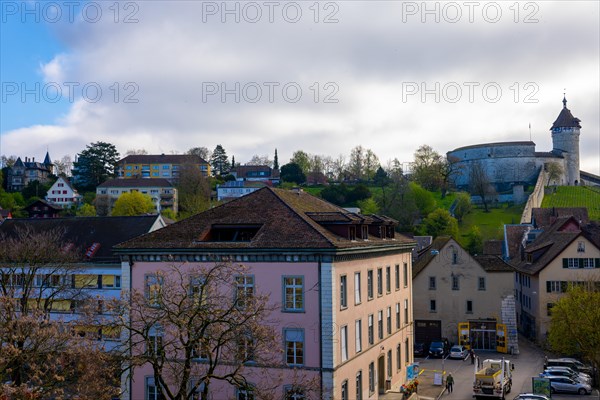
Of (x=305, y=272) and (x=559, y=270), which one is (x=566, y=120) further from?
(x=305, y=272)

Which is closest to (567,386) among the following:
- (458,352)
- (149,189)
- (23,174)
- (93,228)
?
(458,352)

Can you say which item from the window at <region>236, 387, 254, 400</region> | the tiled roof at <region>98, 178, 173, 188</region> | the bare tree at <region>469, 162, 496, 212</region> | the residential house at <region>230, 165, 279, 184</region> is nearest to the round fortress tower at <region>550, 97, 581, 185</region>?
the bare tree at <region>469, 162, 496, 212</region>

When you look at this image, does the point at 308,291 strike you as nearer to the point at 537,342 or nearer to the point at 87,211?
the point at 537,342

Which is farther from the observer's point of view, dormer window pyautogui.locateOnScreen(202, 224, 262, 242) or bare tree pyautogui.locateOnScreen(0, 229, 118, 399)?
dormer window pyautogui.locateOnScreen(202, 224, 262, 242)

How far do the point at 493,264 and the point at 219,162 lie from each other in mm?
129408

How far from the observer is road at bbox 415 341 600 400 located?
38500 millimetres

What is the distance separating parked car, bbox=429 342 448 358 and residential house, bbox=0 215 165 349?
25.3m

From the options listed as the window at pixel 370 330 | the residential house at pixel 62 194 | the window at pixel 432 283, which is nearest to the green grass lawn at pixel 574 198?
the window at pixel 432 283

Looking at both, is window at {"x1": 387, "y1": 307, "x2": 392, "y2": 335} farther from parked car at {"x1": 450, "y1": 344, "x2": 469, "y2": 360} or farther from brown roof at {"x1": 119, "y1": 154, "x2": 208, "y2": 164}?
brown roof at {"x1": 119, "y1": 154, "x2": 208, "y2": 164}

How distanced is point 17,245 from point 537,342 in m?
44.1

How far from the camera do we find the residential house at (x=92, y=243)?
45.7 m

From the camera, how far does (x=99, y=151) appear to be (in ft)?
453

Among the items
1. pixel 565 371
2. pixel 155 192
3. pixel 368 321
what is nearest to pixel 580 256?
pixel 565 371

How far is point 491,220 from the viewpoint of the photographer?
383 ft
